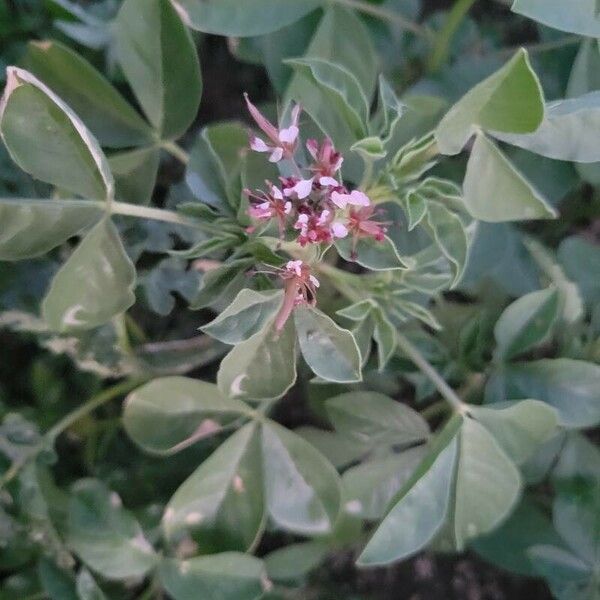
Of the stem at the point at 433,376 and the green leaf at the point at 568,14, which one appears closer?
the green leaf at the point at 568,14

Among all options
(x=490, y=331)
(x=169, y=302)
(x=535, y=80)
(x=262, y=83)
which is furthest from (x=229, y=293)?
(x=262, y=83)

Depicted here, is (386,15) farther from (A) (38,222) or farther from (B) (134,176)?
(A) (38,222)

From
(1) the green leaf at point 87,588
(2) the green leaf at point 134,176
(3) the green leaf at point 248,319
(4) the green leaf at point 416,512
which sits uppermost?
(3) the green leaf at point 248,319

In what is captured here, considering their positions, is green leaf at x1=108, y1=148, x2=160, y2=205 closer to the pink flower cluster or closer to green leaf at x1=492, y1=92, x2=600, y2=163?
the pink flower cluster

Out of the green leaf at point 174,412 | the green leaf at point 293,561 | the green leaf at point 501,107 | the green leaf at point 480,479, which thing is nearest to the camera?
the green leaf at point 501,107

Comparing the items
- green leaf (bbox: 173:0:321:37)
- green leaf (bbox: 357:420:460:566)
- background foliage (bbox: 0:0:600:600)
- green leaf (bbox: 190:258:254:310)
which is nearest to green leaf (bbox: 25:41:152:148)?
background foliage (bbox: 0:0:600:600)

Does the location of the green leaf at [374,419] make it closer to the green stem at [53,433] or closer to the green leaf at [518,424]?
the green leaf at [518,424]

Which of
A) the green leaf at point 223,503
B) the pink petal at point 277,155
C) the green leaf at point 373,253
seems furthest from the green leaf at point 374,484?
the pink petal at point 277,155
